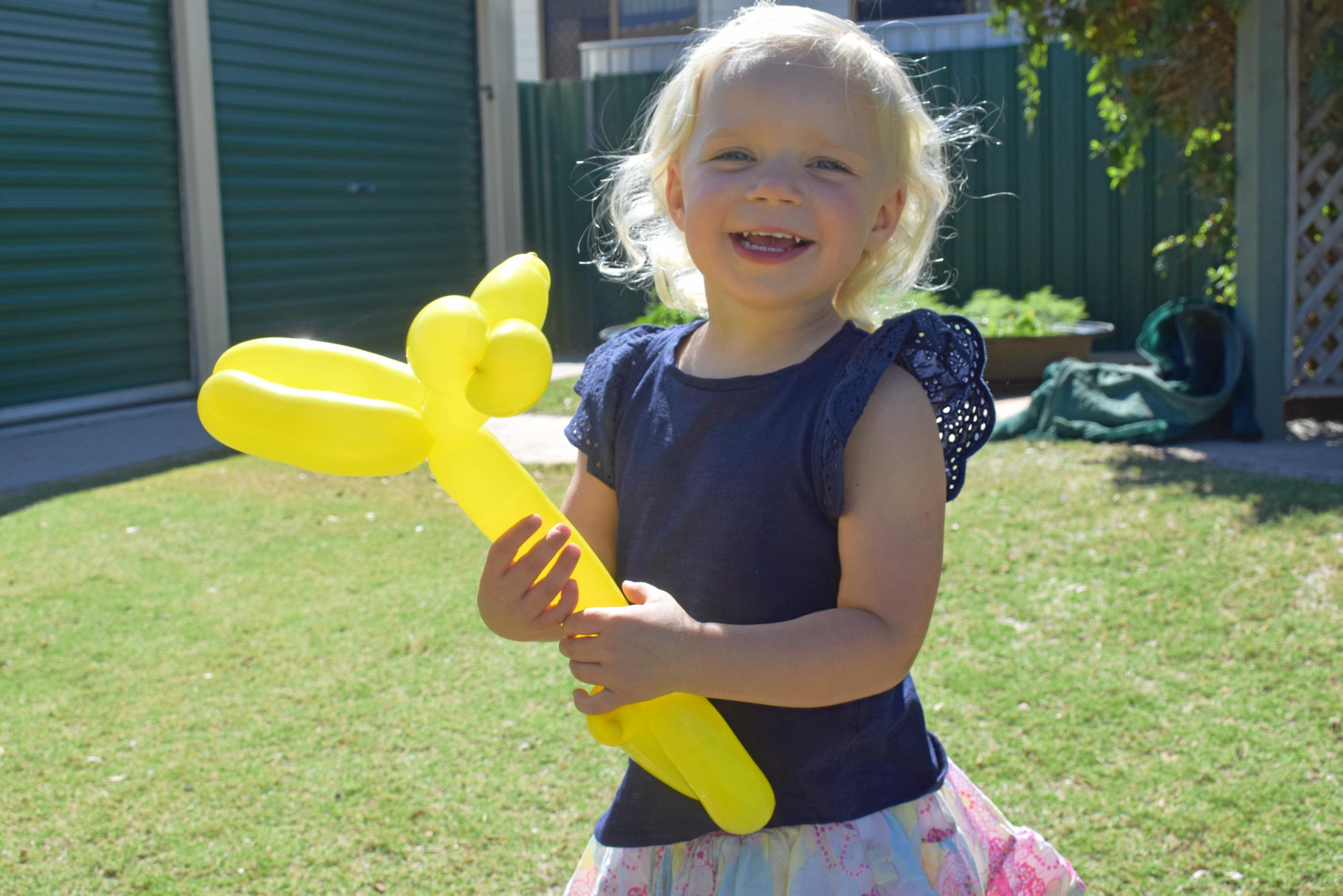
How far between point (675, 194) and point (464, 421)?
50 centimetres

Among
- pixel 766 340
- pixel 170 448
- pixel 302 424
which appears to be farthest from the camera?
pixel 170 448

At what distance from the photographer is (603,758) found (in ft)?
8.86

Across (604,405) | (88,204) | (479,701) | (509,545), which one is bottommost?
(479,701)

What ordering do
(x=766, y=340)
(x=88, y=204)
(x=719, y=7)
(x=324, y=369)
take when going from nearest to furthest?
(x=324, y=369) < (x=766, y=340) < (x=88, y=204) < (x=719, y=7)

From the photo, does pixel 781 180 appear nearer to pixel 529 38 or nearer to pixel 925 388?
pixel 925 388

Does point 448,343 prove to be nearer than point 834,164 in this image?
Yes

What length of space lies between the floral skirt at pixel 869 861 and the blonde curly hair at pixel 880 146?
0.62 m

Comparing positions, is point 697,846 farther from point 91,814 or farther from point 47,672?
point 47,672

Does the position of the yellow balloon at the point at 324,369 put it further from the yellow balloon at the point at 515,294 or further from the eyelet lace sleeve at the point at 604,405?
the eyelet lace sleeve at the point at 604,405

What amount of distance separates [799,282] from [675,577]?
37 cm

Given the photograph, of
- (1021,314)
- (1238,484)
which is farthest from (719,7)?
(1238,484)

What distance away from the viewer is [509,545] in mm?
1272

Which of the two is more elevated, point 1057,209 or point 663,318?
point 1057,209

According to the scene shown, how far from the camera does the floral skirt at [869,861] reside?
1.39m
